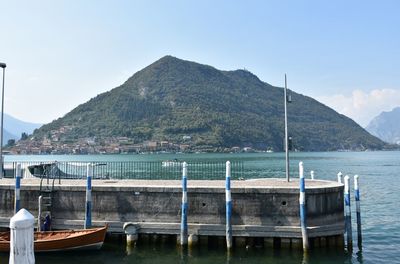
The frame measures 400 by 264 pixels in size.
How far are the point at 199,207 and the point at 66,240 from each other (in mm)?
6164

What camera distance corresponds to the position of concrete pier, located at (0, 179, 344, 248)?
18078 mm

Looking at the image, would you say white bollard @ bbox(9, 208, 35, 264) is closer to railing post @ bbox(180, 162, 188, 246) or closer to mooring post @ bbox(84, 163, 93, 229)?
railing post @ bbox(180, 162, 188, 246)

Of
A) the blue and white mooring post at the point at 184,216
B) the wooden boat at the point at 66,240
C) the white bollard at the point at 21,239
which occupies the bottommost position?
the wooden boat at the point at 66,240

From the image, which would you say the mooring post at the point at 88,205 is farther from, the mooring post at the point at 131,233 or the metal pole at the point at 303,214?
the metal pole at the point at 303,214

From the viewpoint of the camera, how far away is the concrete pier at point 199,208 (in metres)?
18.1

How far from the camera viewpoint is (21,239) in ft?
17.4

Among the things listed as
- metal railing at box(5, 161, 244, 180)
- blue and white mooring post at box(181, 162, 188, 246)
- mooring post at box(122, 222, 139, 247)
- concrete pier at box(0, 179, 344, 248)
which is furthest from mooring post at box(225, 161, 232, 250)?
metal railing at box(5, 161, 244, 180)

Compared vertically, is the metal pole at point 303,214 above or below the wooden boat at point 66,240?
above

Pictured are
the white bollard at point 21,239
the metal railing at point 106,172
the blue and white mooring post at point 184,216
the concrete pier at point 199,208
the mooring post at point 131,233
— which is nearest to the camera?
the white bollard at point 21,239

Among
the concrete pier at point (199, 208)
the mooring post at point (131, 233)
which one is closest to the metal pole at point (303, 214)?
the concrete pier at point (199, 208)

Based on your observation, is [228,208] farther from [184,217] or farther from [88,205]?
[88,205]

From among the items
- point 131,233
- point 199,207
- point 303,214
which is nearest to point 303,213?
point 303,214

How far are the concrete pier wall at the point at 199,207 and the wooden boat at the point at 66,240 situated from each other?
1.27m

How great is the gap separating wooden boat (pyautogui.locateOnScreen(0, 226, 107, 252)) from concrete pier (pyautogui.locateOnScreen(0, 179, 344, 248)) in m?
1.27
